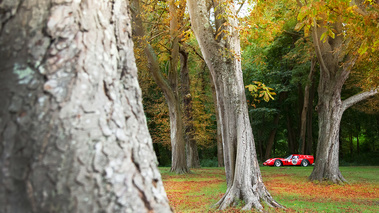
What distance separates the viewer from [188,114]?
26703 millimetres

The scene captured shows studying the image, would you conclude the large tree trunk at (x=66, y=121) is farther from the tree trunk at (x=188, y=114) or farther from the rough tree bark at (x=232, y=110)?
the tree trunk at (x=188, y=114)

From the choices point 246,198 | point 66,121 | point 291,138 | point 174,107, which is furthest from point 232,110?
point 291,138

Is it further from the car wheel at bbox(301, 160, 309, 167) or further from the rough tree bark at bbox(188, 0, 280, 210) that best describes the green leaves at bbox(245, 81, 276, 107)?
the car wheel at bbox(301, 160, 309, 167)

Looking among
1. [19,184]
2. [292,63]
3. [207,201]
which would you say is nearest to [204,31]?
[207,201]

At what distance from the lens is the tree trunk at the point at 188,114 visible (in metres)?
26.0

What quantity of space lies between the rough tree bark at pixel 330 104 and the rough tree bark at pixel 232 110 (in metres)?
7.56

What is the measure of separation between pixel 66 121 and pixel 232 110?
784 centimetres

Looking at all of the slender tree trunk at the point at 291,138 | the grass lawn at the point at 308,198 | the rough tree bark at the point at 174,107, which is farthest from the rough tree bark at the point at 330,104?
the slender tree trunk at the point at 291,138

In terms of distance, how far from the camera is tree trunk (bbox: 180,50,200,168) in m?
26.0

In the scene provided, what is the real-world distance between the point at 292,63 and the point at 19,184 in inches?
1241

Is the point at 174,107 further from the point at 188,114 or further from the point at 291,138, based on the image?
the point at 291,138

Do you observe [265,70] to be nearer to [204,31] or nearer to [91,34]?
[204,31]

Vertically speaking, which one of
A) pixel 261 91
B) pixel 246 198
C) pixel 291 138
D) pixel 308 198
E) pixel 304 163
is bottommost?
pixel 308 198

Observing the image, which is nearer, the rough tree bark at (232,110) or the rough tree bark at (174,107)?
the rough tree bark at (232,110)
